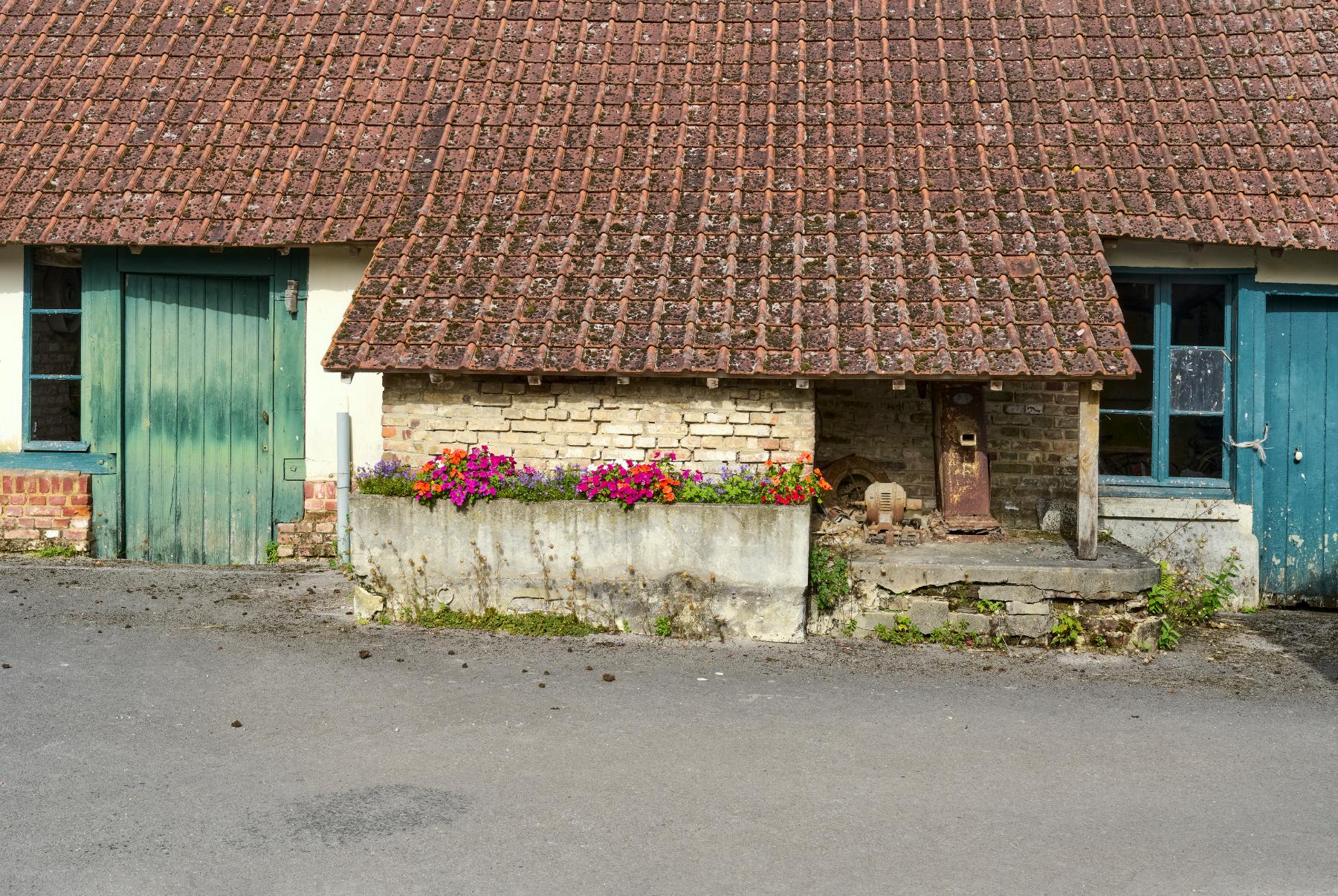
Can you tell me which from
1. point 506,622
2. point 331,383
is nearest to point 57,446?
point 331,383

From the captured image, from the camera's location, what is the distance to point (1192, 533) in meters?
10.1

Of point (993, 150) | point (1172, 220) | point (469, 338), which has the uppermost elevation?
point (993, 150)

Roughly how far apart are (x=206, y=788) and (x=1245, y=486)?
8025 mm

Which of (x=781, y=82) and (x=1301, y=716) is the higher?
(x=781, y=82)

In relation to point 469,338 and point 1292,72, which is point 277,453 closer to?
point 469,338

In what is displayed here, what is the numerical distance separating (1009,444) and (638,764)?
5.43m

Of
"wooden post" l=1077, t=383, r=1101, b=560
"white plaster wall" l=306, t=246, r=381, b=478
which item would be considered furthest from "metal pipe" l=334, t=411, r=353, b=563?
"wooden post" l=1077, t=383, r=1101, b=560

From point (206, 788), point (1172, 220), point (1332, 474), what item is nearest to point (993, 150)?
point (1172, 220)

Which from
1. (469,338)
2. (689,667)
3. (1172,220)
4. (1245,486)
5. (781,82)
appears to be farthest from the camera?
(781,82)

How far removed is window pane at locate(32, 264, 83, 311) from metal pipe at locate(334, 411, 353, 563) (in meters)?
2.71

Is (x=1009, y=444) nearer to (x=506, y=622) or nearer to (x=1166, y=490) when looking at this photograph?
(x=1166, y=490)

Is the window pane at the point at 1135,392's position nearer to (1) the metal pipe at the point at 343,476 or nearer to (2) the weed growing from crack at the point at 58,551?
(1) the metal pipe at the point at 343,476

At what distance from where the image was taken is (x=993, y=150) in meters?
9.95

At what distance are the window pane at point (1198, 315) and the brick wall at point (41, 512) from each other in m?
9.19
